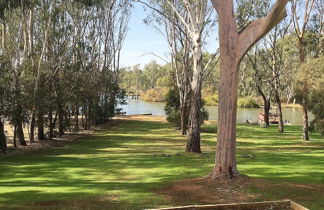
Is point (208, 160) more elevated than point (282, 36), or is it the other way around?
point (282, 36)

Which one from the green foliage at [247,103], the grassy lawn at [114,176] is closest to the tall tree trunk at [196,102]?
the grassy lawn at [114,176]

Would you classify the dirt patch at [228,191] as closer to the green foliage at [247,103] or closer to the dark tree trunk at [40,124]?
the dark tree trunk at [40,124]

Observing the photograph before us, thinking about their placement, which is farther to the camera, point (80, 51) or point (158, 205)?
point (80, 51)

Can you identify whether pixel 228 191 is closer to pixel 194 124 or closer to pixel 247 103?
pixel 194 124

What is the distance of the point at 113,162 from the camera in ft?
47.3

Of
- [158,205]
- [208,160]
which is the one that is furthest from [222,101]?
[208,160]

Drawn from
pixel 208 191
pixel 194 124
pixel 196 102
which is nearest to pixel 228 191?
pixel 208 191

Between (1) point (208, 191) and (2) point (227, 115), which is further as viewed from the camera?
(2) point (227, 115)

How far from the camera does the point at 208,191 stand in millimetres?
8727

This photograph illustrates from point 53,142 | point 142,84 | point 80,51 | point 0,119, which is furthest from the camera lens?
point 142,84

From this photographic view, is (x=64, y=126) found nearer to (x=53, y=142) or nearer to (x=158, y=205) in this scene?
(x=53, y=142)

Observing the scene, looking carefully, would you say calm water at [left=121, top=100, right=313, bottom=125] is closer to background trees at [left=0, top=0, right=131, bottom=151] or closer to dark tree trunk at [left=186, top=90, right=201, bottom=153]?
background trees at [left=0, top=0, right=131, bottom=151]

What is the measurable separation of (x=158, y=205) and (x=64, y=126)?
811 inches

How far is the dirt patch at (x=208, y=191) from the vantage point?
8055 millimetres
